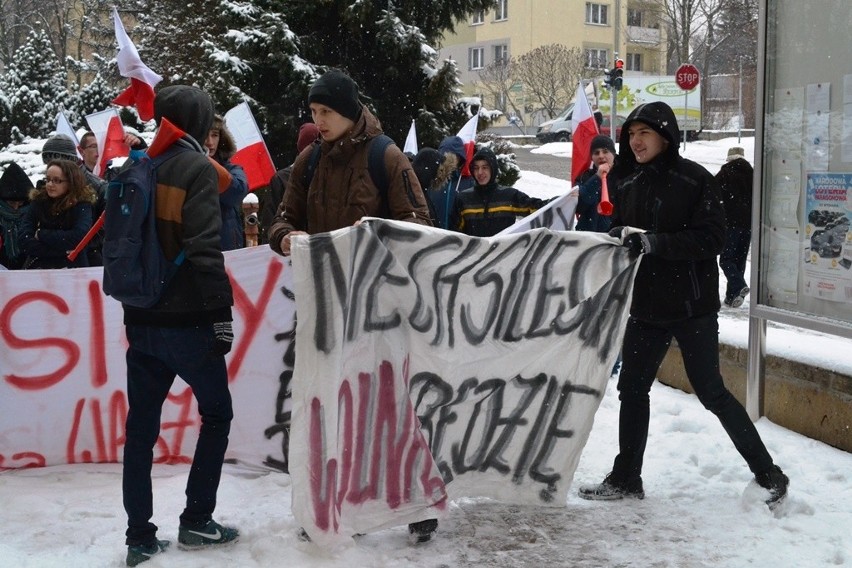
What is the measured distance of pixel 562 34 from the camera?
6328 cm

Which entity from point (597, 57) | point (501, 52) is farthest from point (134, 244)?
point (597, 57)

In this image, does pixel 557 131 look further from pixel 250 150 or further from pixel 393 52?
pixel 250 150

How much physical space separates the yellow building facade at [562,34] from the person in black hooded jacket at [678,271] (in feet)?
180

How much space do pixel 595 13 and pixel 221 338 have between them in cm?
6469

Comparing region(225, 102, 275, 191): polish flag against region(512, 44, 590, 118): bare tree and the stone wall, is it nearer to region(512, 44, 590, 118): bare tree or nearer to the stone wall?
the stone wall

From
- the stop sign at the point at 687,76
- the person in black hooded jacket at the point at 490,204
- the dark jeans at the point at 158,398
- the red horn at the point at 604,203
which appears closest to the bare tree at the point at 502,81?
the stop sign at the point at 687,76

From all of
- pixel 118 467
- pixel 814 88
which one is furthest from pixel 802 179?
pixel 118 467

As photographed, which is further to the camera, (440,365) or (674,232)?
(674,232)

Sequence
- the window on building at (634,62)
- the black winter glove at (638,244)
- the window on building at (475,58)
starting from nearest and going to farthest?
→ the black winter glove at (638,244)
the window on building at (475,58)
the window on building at (634,62)

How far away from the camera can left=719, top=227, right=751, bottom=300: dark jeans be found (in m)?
11.0

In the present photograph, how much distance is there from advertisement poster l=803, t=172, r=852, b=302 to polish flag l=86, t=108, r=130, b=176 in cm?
544

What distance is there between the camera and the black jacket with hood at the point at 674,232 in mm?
4418

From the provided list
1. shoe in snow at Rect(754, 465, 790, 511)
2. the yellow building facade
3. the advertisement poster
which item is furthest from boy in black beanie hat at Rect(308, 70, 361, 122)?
the yellow building facade

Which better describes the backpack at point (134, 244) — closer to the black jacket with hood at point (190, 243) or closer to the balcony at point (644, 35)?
the black jacket with hood at point (190, 243)
